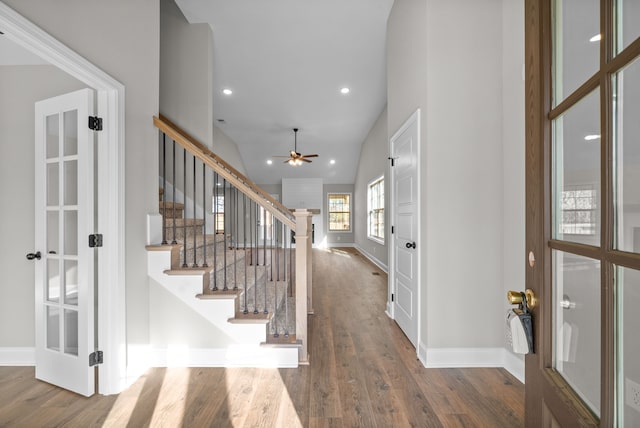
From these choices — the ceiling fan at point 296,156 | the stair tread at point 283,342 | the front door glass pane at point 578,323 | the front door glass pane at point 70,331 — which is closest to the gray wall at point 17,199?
the front door glass pane at point 70,331

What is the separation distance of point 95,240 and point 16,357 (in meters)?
1.45

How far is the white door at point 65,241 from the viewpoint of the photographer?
1.96 metres

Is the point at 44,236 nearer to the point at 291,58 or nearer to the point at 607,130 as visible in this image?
the point at 607,130

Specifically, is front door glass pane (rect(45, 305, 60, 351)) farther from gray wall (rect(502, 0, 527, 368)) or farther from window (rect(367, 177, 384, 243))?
window (rect(367, 177, 384, 243))

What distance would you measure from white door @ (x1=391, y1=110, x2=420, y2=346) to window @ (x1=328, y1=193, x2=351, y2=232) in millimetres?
8057

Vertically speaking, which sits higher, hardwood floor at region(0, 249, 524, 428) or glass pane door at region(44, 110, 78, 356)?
glass pane door at region(44, 110, 78, 356)

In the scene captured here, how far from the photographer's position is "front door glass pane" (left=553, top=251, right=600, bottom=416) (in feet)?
1.99

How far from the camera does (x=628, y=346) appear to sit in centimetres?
52

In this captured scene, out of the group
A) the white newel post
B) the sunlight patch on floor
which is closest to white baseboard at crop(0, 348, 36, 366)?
the sunlight patch on floor

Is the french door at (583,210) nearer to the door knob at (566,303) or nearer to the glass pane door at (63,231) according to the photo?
the door knob at (566,303)

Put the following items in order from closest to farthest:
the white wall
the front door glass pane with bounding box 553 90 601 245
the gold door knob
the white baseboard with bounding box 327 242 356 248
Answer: the front door glass pane with bounding box 553 90 601 245
the gold door knob
the white wall
the white baseboard with bounding box 327 242 356 248

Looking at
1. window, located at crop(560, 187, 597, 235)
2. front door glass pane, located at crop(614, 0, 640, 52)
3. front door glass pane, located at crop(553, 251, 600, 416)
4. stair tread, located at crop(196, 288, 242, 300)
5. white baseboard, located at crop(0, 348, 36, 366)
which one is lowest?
white baseboard, located at crop(0, 348, 36, 366)

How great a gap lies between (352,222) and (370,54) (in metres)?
7.57

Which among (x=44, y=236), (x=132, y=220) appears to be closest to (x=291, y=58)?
(x=132, y=220)
